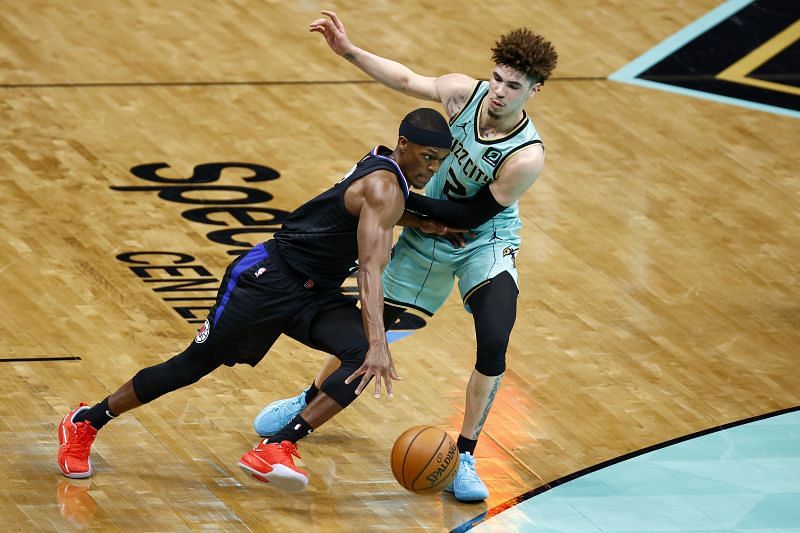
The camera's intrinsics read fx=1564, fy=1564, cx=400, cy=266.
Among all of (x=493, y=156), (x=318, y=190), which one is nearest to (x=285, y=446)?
(x=493, y=156)

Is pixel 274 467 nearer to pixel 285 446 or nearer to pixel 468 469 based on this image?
pixel 285 446

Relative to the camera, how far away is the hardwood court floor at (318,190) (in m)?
7.36

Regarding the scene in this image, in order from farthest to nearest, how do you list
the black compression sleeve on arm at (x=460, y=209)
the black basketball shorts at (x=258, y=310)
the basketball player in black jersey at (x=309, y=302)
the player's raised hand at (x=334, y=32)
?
the player's raised hand at (x=334, y=32), the black compression sleeve on arm at (x=460, y=209), the black basketball shorts at (x=258, y=310), the basketball player in black jersey at (x=309, y=302)

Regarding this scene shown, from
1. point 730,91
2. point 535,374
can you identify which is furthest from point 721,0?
point 535,374

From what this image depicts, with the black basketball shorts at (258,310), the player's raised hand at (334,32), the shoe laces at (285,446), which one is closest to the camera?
the shoe laces at (285,446)

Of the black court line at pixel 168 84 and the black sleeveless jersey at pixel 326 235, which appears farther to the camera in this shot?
the black court line at pixel 168 84

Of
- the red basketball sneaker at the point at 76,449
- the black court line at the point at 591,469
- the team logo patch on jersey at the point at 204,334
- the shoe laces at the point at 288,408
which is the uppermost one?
the team logo patch on jersey at the point at 204,334

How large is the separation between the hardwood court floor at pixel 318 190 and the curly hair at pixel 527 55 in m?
1.93

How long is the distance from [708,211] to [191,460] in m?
5.03

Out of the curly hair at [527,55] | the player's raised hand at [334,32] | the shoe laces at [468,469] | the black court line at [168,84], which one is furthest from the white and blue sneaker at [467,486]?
the black court line at [168,84]

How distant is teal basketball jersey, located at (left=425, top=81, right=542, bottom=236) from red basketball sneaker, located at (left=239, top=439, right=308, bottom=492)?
58.8 inches

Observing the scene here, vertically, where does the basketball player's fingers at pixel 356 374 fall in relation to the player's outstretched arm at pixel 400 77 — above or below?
below

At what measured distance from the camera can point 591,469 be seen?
7637mm

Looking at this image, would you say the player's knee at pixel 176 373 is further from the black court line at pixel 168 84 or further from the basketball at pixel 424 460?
the black court line at pixel 168 84
